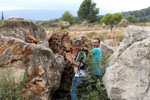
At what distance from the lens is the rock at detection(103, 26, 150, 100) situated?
4020mm

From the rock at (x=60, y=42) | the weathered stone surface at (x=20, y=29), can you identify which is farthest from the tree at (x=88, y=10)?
the weathered stone surface at (x=20, y=29)

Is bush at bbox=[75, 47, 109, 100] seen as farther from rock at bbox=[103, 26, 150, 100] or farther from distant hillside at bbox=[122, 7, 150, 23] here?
distant hillside at bbox=[122, 7, 150, 23]

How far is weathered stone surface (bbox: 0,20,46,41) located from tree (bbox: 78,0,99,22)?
57.7 meters

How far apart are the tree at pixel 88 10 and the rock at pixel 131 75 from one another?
5954 cm

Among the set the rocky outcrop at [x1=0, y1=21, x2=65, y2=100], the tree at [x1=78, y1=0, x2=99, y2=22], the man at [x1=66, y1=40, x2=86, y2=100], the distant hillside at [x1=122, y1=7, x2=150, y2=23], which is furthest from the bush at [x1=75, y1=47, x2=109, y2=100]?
the distant hillside at [x1=122, y1=7, x2=150, y2=23]

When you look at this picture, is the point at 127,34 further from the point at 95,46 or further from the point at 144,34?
the point at 95,46

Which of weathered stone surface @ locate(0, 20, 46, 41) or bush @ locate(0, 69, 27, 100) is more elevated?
weathered stone surface @ locate(0, 20, 46, 41)

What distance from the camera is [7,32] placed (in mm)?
5375

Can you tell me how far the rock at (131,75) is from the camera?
402 centimetres

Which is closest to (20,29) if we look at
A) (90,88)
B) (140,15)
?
(90,88)

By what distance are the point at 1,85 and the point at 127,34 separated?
2990 millimetres

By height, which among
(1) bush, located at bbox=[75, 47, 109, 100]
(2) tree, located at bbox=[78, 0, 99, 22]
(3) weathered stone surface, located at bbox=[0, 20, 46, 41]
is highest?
(2) tree, located at bbox=[78, 0, 99, 22]

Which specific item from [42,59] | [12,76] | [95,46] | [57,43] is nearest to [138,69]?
[95,46]

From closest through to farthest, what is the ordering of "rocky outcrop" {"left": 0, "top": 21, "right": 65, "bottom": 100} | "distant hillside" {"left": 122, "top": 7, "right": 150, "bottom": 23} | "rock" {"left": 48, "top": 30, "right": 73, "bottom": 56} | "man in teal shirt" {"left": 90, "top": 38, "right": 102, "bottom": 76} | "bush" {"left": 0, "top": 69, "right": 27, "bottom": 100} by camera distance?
1. "bush" {"left": 0, "top": 69, "right": 27, "bottom": 100}
2. "rocky outcrop" {"left": 0, "top": 21, "right": 65, "bottom": 100}
3. "man in teal shirt" {"left": 90, "top": 38, "right": 102, "bottom": 76}
4. "rock" {"left": 48, "top": 30, "right": 73, "bottom": 56}
5. "distant hillside" {"left": 122, "top": 7, "right": 150, "bottom": 23}
